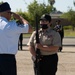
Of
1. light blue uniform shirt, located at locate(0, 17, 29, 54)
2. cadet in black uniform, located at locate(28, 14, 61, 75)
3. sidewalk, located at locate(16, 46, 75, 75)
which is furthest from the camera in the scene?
sidewalk, located at locate(16, 46, 75, 75)

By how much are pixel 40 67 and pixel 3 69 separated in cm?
137

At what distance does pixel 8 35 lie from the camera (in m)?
6.43

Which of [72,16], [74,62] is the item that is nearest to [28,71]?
[74,62]

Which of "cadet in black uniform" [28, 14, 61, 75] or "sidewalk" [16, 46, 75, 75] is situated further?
"sidewalk" [16, 46, 75, 75]

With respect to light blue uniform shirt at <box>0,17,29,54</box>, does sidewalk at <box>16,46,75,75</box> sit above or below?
below

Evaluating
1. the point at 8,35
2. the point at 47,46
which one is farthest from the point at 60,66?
the point at 8,35

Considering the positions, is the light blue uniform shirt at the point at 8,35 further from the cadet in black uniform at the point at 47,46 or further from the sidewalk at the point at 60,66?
the sidewalk at the point at 60,66

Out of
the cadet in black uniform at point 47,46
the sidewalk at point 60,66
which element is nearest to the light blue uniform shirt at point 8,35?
the cadet in black uniform at point 47,46

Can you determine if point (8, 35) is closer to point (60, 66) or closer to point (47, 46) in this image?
point (47, 46)

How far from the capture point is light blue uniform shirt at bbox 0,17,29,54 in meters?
6.42

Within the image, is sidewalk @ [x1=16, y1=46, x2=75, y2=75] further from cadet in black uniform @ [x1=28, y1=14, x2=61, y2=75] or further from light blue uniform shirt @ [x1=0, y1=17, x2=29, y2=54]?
light blue uniform shirt @ [x1=0, y1=17, x2=29, y2=54]

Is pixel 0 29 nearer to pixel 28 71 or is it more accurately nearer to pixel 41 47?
pixel 41 47

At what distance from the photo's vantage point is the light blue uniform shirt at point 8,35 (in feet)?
21.1

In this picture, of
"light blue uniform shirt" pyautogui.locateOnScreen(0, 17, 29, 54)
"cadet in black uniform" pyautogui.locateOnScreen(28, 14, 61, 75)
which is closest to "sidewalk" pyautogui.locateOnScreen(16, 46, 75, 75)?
"cadet in black uniform" pyautogui.locateOnScreen(28, 14, 61, 75)
